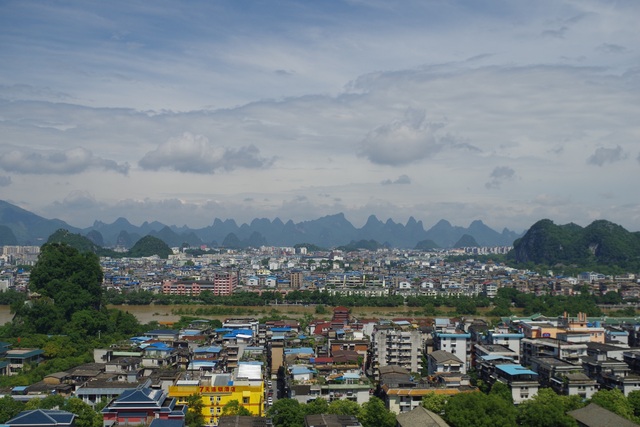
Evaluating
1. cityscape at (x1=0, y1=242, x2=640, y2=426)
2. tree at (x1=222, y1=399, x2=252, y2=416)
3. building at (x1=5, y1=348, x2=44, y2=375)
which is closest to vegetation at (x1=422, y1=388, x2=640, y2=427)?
cityscape at (x1=0, y1=242, x2=640, y2=426)

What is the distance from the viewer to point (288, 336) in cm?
1455

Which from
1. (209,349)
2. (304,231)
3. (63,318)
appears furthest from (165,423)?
(304,231)

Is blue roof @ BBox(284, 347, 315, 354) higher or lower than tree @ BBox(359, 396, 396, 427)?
higher

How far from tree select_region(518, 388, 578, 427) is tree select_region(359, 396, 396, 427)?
1.63 m

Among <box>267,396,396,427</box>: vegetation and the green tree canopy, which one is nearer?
<box>267,396,396,427</box>: vegetation

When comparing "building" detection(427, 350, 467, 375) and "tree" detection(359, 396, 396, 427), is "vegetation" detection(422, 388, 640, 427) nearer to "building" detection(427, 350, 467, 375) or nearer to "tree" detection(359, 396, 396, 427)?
"tree" detection(359, 396, 396, 427)

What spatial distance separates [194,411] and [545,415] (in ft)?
14.5

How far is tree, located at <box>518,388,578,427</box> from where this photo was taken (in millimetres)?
7871

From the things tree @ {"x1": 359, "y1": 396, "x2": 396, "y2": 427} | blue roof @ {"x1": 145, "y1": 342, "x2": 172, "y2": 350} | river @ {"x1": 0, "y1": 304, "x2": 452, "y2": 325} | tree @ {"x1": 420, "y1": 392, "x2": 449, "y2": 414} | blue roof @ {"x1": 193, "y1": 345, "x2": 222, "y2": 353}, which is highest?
blue roof @ {"x1": 145, "y1": 342, "x2": 172, "y2": 350}

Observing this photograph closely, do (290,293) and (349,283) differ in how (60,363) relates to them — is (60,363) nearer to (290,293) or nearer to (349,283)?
(290,293)

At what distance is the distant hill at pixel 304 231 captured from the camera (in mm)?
87625

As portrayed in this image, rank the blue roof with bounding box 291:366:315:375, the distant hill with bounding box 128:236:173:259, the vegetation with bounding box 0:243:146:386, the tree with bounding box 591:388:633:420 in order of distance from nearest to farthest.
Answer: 1. the tree with bounding box 591:388:633:420
2. the blue roof with bounding box 291:366:315:375
3. the vegetation with bounding box 0:243:146:386
4. the distant hill with bounding box 128:236:173:259

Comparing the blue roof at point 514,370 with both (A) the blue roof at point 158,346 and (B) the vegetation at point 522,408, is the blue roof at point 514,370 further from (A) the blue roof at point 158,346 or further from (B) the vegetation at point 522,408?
(A) the blue roof at point 158,346

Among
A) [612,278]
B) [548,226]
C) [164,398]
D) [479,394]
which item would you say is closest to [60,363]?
[164,398]
